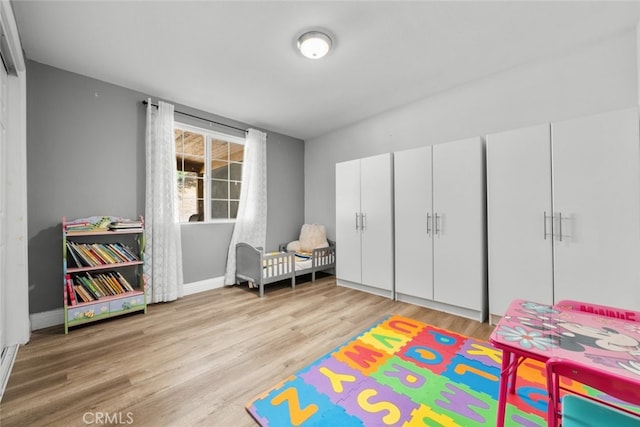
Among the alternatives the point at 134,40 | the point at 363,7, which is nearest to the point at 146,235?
the point at 134,40

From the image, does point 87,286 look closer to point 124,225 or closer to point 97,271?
point 97,271

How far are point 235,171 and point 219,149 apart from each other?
396 millimetres

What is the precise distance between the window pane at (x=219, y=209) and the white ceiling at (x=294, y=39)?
1460mm

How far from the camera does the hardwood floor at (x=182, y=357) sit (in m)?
1.46

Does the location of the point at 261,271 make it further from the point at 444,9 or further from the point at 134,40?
the point at 444,9

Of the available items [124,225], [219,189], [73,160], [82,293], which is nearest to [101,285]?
[82,293]

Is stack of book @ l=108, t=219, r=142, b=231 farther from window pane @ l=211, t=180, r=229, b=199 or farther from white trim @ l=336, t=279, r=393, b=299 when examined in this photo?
white trim @ l=336, t=279, r=393, b=299

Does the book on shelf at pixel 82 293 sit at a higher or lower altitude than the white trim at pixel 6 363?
higher

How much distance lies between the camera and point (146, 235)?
10.0ft

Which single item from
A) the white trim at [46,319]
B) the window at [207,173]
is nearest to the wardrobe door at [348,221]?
the window at [207,173]

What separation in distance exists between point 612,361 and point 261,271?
3088 millimetres

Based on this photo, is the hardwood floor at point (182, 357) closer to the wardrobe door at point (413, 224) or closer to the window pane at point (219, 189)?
the wardrobe door at point (413, 224)

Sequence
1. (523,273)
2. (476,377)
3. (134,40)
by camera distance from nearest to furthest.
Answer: (476,377) < (134,40) < (523,273)

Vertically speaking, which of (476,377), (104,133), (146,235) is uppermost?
(104,133)
